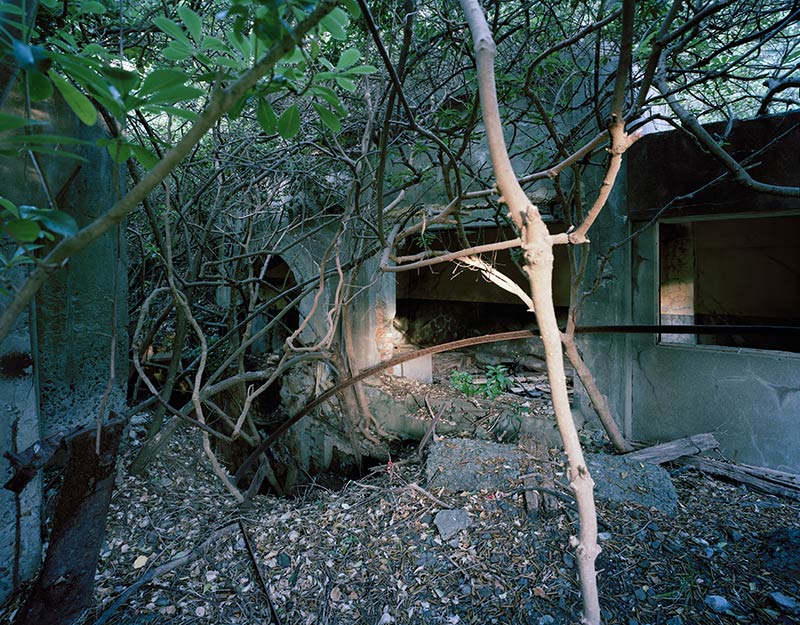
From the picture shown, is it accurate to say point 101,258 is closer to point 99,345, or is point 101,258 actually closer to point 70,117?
point 99,345

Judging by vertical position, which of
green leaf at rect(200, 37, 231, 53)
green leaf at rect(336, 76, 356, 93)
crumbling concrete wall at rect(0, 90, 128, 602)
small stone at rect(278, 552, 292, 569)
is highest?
A: green leaf at rect(200, 37, 231, 53)

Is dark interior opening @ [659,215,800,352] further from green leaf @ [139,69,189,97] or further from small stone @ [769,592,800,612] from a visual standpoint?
green leaf @ [139,69,189,97]

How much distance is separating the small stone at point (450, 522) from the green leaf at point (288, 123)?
1.88 meters

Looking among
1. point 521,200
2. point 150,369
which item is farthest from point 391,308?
point 521,200

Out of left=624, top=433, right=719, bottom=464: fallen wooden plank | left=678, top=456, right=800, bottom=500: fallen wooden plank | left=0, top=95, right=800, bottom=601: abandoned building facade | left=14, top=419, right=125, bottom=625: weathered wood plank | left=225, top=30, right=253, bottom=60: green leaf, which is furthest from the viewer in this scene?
left=624, top=433, right=719, bottom=464: fallen wooden plank

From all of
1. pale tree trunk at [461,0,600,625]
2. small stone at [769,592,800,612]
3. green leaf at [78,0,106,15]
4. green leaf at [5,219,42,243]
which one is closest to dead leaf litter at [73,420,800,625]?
small stone at [769,592,800,612]

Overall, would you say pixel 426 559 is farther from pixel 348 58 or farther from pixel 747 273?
pixel 747 273

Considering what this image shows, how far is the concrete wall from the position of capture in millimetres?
3166

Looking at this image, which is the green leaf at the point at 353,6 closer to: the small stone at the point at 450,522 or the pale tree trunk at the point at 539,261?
the pale tree trunk at the point at 539,261

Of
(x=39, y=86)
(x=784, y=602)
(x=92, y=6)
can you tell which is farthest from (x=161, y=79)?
(x=784, y=602)

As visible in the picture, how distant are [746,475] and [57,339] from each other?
12.4ft

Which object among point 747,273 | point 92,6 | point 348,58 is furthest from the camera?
point 747,273

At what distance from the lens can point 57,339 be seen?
2082mm

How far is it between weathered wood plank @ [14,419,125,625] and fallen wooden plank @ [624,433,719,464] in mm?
2817
